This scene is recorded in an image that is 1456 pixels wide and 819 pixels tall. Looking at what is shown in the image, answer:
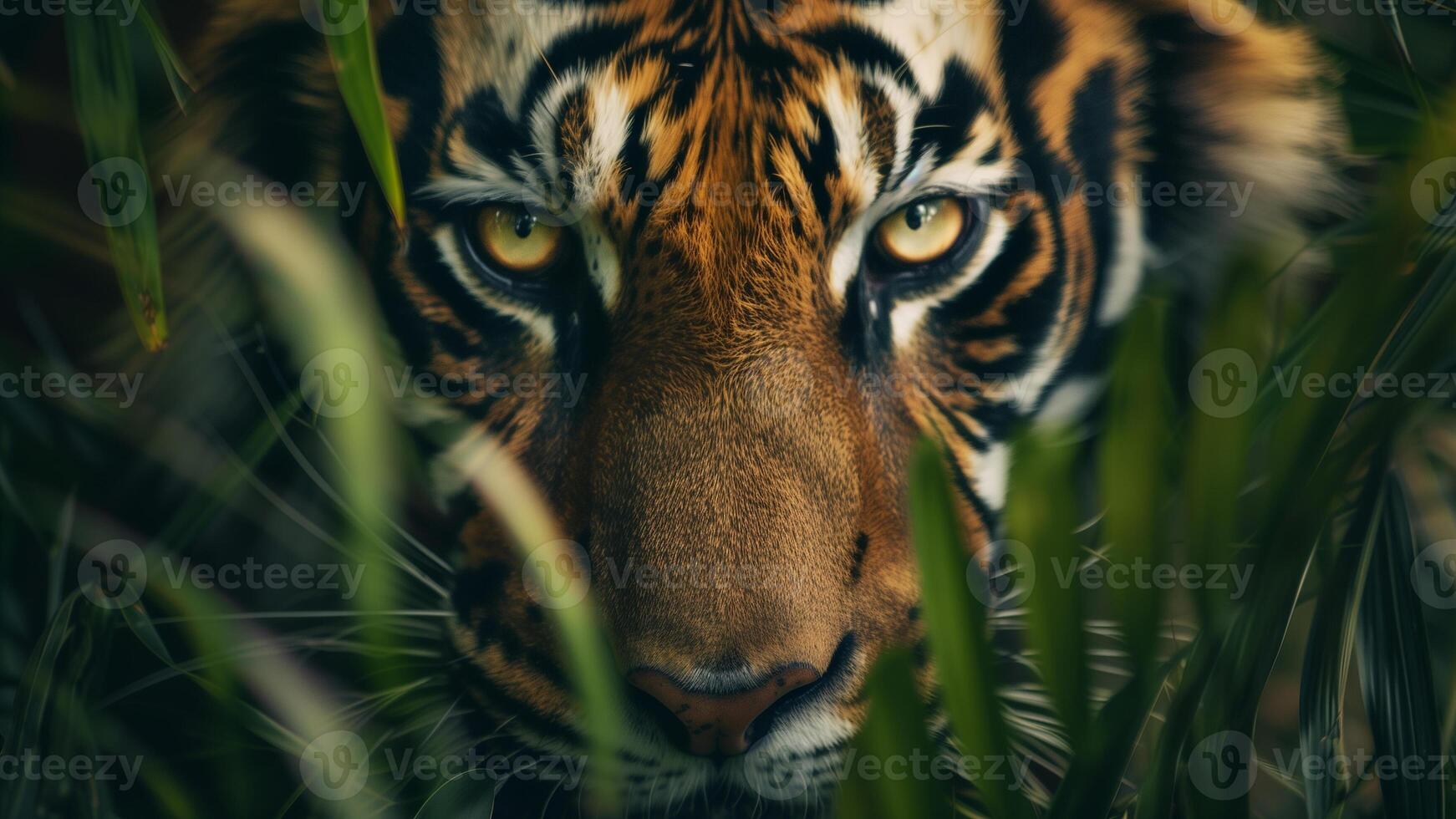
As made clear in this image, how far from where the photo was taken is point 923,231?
0.91m

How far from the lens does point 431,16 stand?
91 centimetres

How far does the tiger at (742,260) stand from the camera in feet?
2.56

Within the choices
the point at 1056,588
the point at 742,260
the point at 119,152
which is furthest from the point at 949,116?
the point at 119,152

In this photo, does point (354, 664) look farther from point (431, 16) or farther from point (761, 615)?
point (431, 16)

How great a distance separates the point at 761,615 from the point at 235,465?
0.57m

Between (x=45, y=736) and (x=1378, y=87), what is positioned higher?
(x=1378, y=87)

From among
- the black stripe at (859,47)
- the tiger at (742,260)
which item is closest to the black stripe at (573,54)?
the tiger at (742,260)

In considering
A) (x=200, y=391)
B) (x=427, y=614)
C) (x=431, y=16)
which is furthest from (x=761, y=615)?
(x=200, y=391)

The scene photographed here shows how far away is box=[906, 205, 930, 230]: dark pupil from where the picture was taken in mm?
897

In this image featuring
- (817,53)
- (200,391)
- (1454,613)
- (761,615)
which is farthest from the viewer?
(200,391)

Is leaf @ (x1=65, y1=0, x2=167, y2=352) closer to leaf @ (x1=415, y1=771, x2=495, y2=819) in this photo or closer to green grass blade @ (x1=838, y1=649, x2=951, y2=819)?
leaf @ (x1=415, y1=771, x2=495, y2=819)

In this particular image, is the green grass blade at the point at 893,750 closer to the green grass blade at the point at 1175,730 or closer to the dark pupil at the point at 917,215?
the green grass blade at the point at 1175,730

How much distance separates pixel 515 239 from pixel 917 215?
380 millimetres

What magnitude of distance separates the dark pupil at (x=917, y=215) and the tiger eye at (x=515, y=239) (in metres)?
0.33
